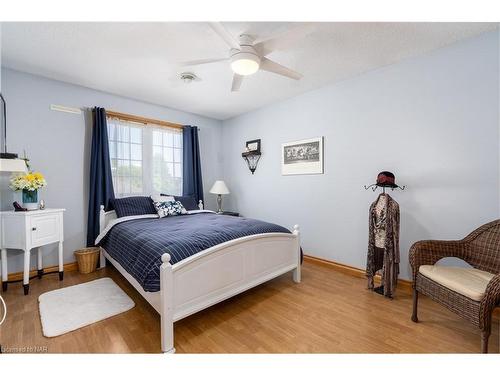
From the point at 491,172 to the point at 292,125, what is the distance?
2.28 meters

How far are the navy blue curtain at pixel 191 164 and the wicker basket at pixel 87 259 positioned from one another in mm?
1618

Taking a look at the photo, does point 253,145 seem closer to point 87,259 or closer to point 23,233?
point 87,259

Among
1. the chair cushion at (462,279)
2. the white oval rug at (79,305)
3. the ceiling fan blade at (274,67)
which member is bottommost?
the white oval rug at (79,305)

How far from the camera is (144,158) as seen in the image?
3736mm

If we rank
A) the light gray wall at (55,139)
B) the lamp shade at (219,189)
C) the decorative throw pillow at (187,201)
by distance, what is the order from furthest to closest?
the lamp shade at (219,189) → the decorative throw pillow at (187,201) → the light gray wall at (55,139)

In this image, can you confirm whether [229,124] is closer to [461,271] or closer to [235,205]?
[235,205]

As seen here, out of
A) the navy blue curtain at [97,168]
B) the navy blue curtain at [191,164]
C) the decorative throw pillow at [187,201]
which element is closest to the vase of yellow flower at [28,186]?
the navy blue curtain at [97,168]

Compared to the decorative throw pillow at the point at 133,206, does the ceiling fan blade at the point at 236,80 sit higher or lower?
higher

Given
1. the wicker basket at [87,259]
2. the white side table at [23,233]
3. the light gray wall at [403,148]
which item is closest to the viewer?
the light gray wall at [403,148]

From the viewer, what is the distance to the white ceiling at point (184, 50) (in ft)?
6.36

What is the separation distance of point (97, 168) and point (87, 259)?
47.5 inches

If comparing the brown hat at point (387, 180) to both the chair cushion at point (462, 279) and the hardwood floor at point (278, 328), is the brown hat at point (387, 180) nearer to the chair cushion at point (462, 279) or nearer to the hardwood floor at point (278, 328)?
the chair cushion at point (462, 279)

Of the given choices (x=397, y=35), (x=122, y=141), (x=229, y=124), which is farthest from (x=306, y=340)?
(x=229, y=124)

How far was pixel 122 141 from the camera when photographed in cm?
350
